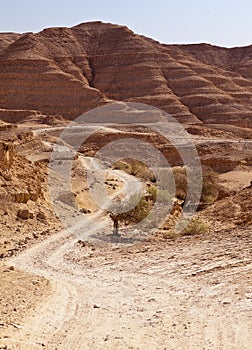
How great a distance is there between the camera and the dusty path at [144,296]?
8.30 metres

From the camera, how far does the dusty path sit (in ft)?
27.2

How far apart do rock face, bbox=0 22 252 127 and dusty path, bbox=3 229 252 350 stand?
2584 inches

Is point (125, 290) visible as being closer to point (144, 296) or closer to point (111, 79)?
point (144, 296)

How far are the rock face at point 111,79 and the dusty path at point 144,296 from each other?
2584 inches

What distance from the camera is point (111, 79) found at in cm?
9750

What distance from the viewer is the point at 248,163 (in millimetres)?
51656

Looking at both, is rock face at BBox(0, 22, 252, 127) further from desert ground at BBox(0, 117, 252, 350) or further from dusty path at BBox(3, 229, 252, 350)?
dusty path at BBox(3, 229, 252, 350)

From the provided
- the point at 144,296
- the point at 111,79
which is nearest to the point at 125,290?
the point at 144,296

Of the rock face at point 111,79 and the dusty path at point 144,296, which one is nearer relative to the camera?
the dusty path at point 144,296

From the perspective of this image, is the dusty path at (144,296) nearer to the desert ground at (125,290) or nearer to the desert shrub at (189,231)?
the desert ground at (125,290)

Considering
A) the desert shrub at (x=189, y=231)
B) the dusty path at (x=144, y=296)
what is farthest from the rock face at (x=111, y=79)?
the dusty path at (x=144, y=296)

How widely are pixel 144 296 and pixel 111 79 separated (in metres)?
89.0

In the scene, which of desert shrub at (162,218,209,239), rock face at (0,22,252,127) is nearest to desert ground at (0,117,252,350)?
desert shrub at (162,218,209,239)

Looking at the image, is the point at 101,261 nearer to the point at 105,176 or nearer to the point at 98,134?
the point at 105,176
